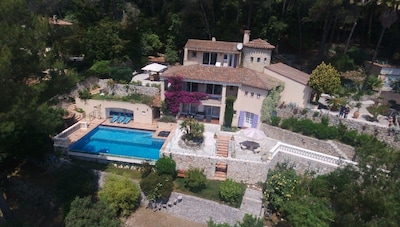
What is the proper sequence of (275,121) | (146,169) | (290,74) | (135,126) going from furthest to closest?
(290,74) → (135,126) → (275,121) → (146,169)

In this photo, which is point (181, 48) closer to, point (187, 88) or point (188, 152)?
point (187, 88)

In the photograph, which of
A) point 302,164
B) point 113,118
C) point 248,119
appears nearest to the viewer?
point 302,164

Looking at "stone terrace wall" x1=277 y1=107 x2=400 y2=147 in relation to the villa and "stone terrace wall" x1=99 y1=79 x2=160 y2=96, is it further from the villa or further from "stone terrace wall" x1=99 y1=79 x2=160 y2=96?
"stone terrace wall" x1=99 y1=79 x2=160 y2=96

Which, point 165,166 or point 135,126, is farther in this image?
point 135,126

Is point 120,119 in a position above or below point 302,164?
below

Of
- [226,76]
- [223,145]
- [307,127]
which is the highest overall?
[226,76]

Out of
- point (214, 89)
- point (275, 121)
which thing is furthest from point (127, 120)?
point (275, 121)

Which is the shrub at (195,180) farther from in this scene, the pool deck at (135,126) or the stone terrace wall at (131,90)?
the stone terrace wall at (131,90)

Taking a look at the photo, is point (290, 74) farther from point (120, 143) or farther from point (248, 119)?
point (120, 143)
